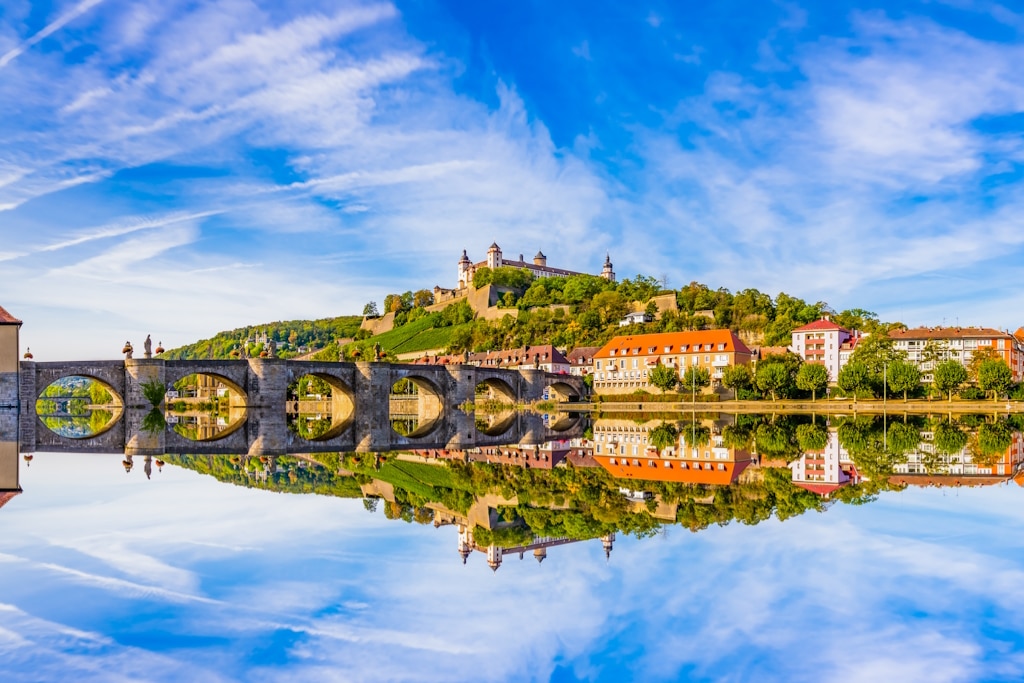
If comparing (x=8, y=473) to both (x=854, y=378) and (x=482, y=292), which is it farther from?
(x=482, y=292)

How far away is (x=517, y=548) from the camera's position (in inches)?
431

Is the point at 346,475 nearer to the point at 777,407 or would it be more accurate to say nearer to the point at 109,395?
the point at 777,407

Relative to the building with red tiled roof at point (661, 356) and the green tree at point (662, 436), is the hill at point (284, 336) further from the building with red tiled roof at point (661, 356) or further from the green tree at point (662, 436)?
the green tree at point (662, 436)

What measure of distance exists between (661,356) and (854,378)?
2046 centimetres

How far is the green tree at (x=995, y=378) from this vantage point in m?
59.8

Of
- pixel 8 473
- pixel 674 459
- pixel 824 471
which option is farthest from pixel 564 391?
pixel 8 473

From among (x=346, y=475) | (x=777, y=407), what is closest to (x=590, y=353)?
(x=777, y=407)

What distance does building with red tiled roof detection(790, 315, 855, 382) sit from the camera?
258 feet

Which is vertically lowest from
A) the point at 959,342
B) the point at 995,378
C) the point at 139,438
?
the point at 139,438

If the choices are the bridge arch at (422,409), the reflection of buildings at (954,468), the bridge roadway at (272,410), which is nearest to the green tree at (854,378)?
the bridge roadway at (272,410)

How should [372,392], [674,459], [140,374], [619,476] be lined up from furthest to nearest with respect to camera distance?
[372,392], [140,374], [674,459], [619,476]

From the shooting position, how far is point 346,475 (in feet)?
68.2

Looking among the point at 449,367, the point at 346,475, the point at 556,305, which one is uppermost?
Result: the point at 556,305

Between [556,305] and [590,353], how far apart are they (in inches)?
650
